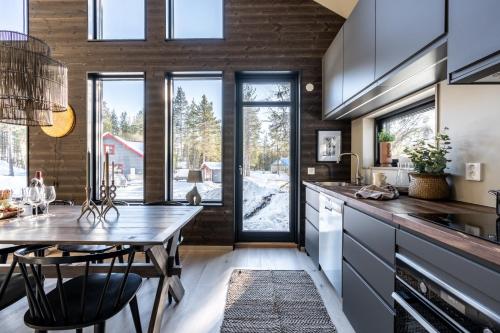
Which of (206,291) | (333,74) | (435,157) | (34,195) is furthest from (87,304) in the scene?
(333,74)

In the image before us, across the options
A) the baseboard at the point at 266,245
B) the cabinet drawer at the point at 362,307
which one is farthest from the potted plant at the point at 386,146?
the baseboard at the point at 266,245

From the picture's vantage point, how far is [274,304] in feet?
7.77

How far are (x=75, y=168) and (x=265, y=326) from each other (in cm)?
346

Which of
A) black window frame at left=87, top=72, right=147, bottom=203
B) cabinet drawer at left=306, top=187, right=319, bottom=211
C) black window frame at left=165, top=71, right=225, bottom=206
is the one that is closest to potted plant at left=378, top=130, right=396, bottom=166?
cabinet drawer at left=306, top=187, right=319, bottom=211

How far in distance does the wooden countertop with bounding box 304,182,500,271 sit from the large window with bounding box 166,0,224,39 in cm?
315

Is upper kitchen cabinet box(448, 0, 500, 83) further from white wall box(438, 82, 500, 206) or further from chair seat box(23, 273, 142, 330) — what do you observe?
chair seat box(23, 273, 142, 330)

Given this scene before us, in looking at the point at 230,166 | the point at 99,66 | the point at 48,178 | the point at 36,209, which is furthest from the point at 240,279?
the point at 99,66

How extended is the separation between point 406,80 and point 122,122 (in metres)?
3.66

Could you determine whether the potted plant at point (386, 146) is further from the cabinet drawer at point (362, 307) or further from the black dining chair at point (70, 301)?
the black dining chair at point (70, 301)

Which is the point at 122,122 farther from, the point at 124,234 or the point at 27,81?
the point at 124,234

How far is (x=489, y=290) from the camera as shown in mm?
811

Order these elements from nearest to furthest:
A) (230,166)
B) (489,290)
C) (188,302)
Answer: (489,290) → (188,302) → (230,166)

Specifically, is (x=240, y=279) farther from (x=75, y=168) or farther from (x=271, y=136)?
(x=75, y=168)

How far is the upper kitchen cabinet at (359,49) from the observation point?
216 centimetres
